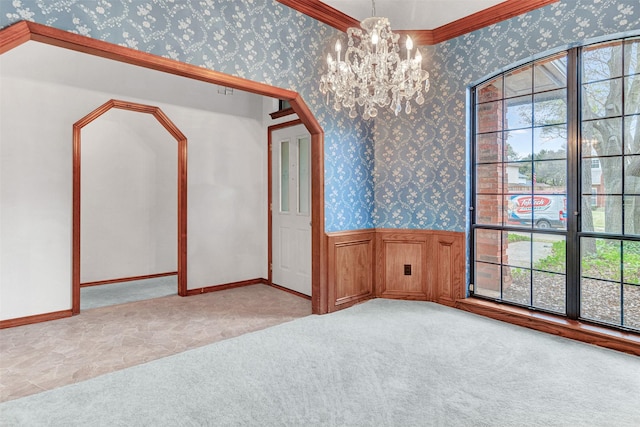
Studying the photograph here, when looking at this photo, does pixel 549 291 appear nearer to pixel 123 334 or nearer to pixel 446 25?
pixel 446 25

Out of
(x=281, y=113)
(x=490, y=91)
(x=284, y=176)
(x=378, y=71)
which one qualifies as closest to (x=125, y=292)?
(x=284, y=176)

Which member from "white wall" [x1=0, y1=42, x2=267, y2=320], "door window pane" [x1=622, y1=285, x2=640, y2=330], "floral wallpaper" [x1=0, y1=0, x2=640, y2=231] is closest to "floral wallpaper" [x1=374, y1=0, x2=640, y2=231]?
"floral wallpaper" [x1=0, y1=0, x2=640, y2=231]

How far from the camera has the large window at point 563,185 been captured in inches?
123

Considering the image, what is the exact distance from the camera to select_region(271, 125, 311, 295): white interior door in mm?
4848

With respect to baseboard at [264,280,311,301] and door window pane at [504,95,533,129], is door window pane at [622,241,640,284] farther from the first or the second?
baseboard at [264,280,311,301]

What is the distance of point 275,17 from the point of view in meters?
3.48

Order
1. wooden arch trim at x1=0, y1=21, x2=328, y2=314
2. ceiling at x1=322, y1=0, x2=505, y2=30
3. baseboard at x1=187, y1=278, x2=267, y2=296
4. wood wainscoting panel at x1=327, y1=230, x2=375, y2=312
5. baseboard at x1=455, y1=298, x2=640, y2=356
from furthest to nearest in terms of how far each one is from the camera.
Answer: baseboard at x1=187, y1=278, x2=267, y2=296
wood wainscoting panel at x1=327, y1=230, x2=375, y2=312
ceiling at x1=322, y1=0, x2=505, y2=30
baseboard at x1=455, y1=298, x2=640, y2=356
wooden arch trim at x1=0, y1=21, x2=328, y2=314

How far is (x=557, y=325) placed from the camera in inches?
131

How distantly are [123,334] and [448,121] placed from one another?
4.02 metres

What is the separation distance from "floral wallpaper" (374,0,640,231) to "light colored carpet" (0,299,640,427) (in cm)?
153

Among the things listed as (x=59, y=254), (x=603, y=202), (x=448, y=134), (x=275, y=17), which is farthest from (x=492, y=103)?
(x=59, y=254)

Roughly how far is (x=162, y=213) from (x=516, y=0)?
5.60 m

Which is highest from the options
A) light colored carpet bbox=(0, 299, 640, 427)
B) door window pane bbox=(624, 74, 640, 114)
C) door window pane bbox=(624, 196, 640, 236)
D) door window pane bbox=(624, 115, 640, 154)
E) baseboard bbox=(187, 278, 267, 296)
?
door window pane bbox=(624, 74, 640, 114)

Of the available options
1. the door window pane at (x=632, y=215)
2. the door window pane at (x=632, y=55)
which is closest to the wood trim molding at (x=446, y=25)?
the door window pane at (x=632, y=55)
